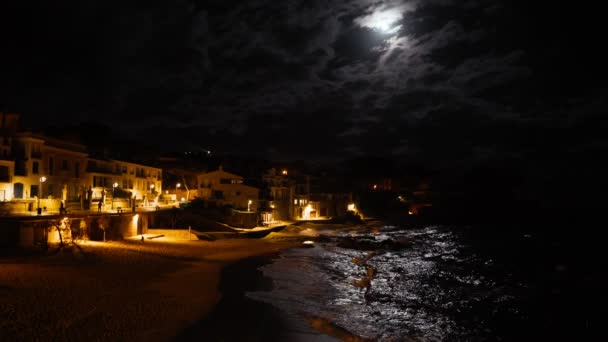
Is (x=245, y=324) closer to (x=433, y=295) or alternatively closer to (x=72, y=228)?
(x=433, y=295)

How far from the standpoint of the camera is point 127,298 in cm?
1647

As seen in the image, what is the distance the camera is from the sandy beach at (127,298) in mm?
12727

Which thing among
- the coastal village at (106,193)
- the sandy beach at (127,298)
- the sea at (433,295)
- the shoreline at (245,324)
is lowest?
the sea at (433,295)

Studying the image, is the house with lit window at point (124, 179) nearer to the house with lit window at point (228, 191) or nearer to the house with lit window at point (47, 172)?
the house with lit window at point (47, 172)

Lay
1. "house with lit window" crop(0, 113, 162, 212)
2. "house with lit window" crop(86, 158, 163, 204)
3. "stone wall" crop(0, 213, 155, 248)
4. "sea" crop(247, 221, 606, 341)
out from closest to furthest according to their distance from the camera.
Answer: "sea" crop(247, 221, 606, 341), "stone wall" crop(0, 213, 155, 248), "house with lit window" crop(0, 113, 162, 212), "house with lit window" crop(86, 158, 163, 204)

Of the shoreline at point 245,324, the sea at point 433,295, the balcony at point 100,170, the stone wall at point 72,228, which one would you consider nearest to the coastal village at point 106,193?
the stone wall at point 72,228

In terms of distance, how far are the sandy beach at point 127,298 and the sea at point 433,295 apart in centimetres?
214

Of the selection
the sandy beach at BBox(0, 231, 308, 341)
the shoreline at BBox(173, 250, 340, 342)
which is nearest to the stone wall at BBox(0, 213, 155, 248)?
the sandy beach at BBox(0, 231, 308, 341)

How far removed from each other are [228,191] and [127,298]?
145 feet

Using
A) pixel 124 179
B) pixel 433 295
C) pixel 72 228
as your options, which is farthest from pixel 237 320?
pixel 124 179

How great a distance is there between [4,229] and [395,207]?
82715 mm

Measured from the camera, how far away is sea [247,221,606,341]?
52.3ft

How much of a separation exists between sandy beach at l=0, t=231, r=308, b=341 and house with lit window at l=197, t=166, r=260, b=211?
30805 mm

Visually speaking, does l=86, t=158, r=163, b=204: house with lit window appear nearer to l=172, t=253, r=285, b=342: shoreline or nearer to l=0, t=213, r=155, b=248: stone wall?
l=0, t=213, r=155, b=248: stone wall
